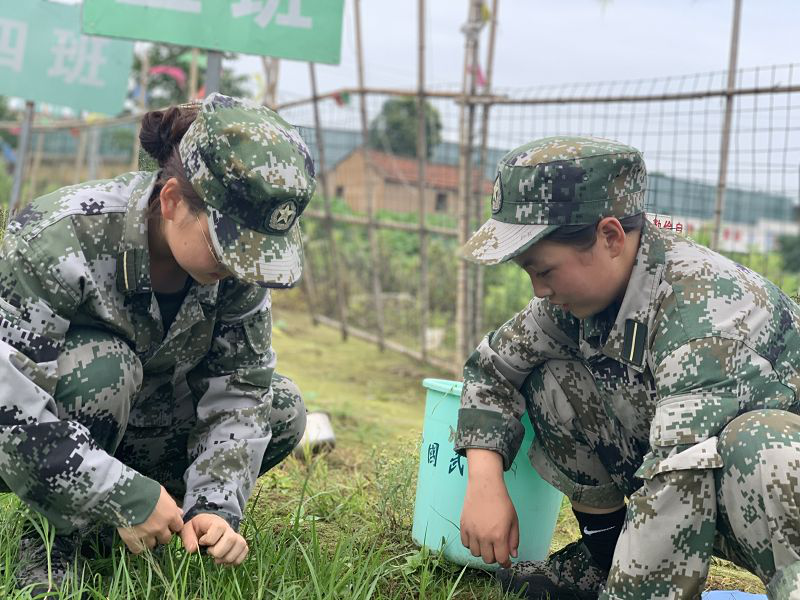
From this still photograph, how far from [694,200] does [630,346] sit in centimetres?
269

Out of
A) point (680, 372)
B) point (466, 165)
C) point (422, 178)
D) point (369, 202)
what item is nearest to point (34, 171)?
point (369, 202)

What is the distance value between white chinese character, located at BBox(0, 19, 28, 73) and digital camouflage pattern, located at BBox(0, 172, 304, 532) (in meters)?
3.85

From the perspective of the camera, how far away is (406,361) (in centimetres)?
665

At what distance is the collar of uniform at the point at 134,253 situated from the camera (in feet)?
6.72

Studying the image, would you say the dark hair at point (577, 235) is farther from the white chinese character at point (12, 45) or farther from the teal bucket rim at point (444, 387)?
the white chinese character at point (12, 45)

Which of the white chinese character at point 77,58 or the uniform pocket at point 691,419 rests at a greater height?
the white chinese character at point 77,58

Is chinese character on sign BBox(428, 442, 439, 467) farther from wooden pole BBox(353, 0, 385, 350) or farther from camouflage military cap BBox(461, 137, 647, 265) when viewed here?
wooden pole BBox(353, 0, 385, 350)

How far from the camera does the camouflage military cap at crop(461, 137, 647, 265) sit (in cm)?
197

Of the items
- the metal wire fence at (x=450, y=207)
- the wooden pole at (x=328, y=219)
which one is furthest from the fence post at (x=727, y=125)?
the wooden pole at (x=328, y=219)

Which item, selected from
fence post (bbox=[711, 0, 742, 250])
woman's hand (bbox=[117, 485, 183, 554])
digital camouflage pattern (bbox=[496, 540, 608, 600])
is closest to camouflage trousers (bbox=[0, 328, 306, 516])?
woman's hand (bbox=[117, 485, 183, 554])

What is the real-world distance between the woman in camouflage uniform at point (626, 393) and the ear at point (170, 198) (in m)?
0.65

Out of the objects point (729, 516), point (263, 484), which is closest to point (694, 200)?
point (263, 484)

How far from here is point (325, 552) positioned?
2324mm

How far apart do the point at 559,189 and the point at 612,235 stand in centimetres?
17
